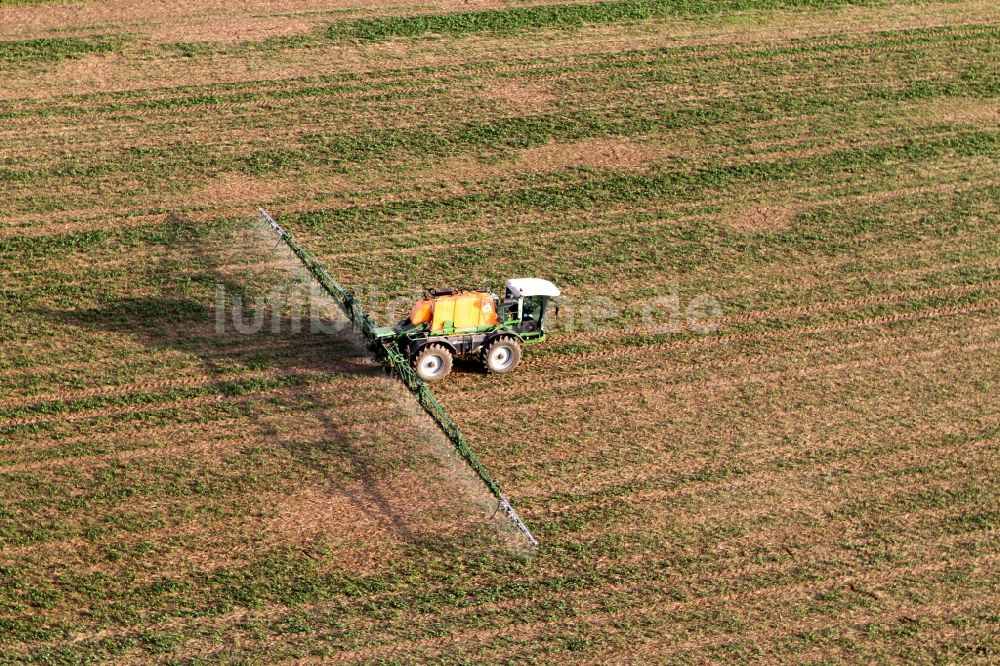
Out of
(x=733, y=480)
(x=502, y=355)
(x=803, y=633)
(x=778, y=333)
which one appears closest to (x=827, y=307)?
(x=778, y=333)

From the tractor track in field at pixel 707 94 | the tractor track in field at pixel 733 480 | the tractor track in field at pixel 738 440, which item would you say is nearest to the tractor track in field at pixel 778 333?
the tractor track in field at pixel 738 440

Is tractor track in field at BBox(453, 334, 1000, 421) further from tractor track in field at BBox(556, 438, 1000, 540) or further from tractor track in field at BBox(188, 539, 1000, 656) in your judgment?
tractor track in field at BBox(188, 539, 1000, 656)

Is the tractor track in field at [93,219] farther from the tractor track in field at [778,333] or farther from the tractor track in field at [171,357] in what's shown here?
the tractor track in field at [778,333]

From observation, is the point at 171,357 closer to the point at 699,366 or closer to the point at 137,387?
the point at 137,387

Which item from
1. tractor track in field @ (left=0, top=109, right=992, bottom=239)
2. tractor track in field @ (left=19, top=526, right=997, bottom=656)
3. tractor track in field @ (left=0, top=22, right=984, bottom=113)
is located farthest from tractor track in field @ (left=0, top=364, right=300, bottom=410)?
tractor track in field @ (left=0, top=22, right=984, bottom=113)

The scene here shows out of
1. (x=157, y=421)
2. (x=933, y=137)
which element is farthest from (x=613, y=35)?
(x=157, y=421)

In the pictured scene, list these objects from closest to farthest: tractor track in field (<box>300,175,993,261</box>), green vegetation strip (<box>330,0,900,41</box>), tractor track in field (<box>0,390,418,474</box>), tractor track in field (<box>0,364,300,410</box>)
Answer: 1. tractor track in field (<box>0,390,418,474</box>)
2. tractor track in field (<box>0,364,300,410</box>)
3. tractor track in field (<box>300,175,993,261</box>)
4. green vegetation strip (<box>330,0,900,41</box>)
